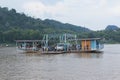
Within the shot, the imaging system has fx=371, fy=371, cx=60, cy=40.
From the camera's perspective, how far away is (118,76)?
3562 cm

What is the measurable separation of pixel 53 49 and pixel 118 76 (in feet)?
159

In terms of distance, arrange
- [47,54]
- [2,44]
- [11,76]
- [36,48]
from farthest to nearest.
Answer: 1. [2,44]
2. [36,48]
3. [47,54]
4. [11,76]

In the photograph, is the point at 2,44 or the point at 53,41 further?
the point at 2,44

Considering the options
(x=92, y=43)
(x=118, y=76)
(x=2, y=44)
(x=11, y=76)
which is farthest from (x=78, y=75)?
(x=2, y=44)

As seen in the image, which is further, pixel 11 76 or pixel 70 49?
pixel 70 49

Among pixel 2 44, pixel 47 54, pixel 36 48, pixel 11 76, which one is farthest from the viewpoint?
pixel 2 44

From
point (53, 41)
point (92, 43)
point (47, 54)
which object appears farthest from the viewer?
point (53, 41)

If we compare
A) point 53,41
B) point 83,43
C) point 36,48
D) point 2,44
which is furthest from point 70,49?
A: point 2,44

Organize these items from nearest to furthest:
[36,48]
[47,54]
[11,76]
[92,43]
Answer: [11,76], [47,54], [92,43], [36,48]

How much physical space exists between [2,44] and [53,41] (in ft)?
229

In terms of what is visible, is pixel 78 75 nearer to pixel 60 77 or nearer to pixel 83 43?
pixel 60 77

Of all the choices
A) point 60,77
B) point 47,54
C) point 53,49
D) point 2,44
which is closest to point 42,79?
point 60,77

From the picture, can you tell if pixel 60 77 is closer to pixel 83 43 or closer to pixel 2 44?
pixel 83 43

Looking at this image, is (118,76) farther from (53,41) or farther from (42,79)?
(53,41)
